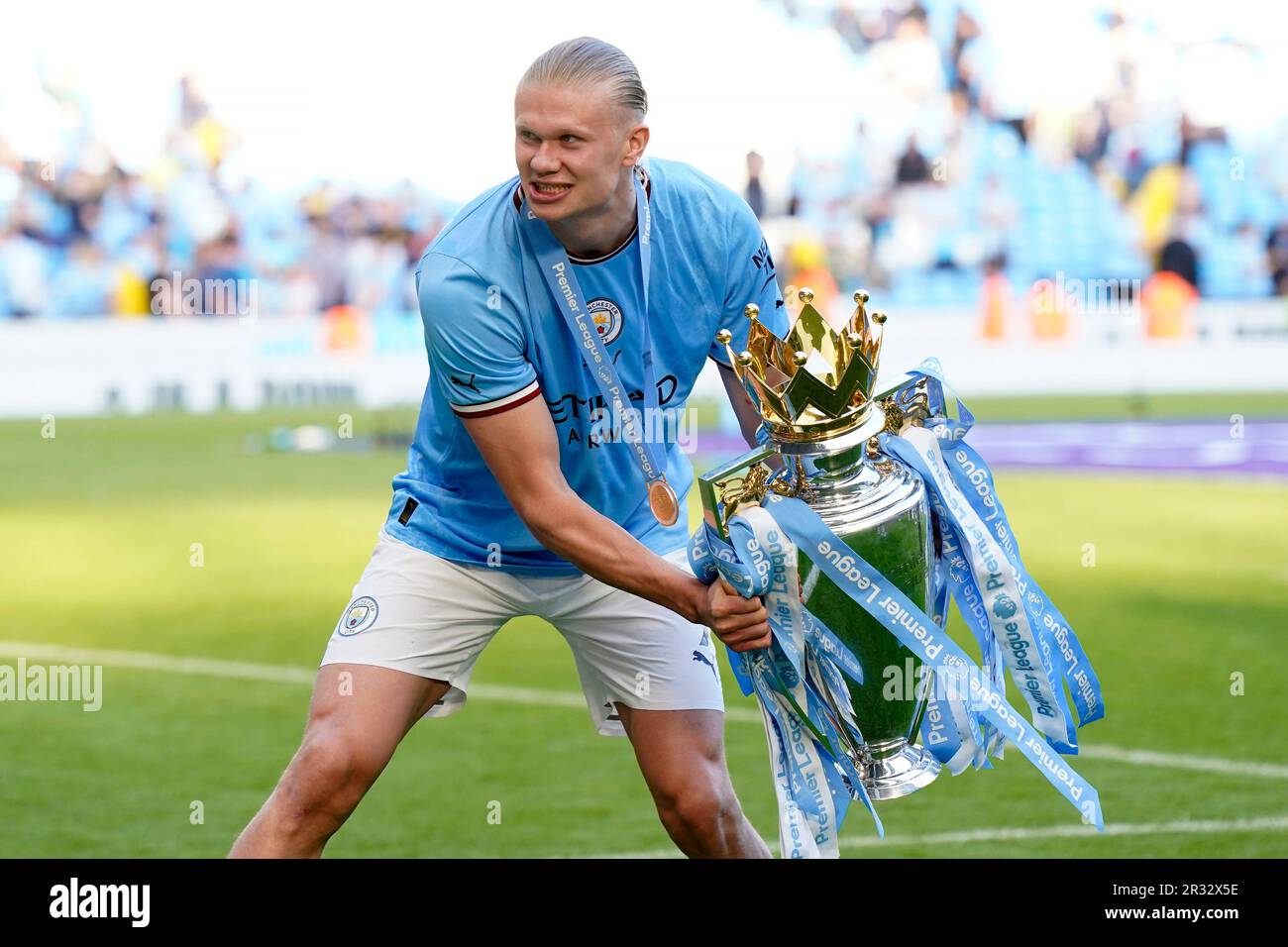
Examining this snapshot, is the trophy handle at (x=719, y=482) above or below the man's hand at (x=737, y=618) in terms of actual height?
above

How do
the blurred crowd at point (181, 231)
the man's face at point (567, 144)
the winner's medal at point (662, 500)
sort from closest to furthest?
the man's face at point (567, 144)
the winner's medal at point (662, 500)
the blurred crowd at point (181, 231)

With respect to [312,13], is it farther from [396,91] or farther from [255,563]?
[255,563]

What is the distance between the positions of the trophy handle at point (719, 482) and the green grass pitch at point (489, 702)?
2093 mm

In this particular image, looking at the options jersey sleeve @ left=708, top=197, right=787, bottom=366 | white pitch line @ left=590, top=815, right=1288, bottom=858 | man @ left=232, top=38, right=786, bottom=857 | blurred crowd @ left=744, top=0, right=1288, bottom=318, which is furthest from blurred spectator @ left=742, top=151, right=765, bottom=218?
man @ left=232, top=38, right=786, bottom=857

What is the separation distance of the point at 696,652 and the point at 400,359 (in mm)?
13371

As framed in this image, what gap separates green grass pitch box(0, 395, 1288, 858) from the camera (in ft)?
17.4

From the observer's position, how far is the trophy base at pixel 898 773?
11.4ft

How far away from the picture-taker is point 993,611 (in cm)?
350

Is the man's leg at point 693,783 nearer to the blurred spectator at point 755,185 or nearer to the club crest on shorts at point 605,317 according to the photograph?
the club crest on shorts at point 605,317

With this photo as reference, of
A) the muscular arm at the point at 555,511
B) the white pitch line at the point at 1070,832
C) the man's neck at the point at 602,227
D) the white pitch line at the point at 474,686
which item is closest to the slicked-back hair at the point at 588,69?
the man's neck at the point at 602,227

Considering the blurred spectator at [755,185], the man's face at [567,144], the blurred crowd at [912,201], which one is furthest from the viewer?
the blurred crowd at [912,201]

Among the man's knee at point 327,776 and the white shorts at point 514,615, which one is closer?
the man's knee at point 327,776

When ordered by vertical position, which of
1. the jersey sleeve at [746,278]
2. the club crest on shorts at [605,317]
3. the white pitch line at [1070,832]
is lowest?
the white pitch line at [1070,832]

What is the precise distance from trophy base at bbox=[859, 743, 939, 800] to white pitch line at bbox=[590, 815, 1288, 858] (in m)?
1.66
